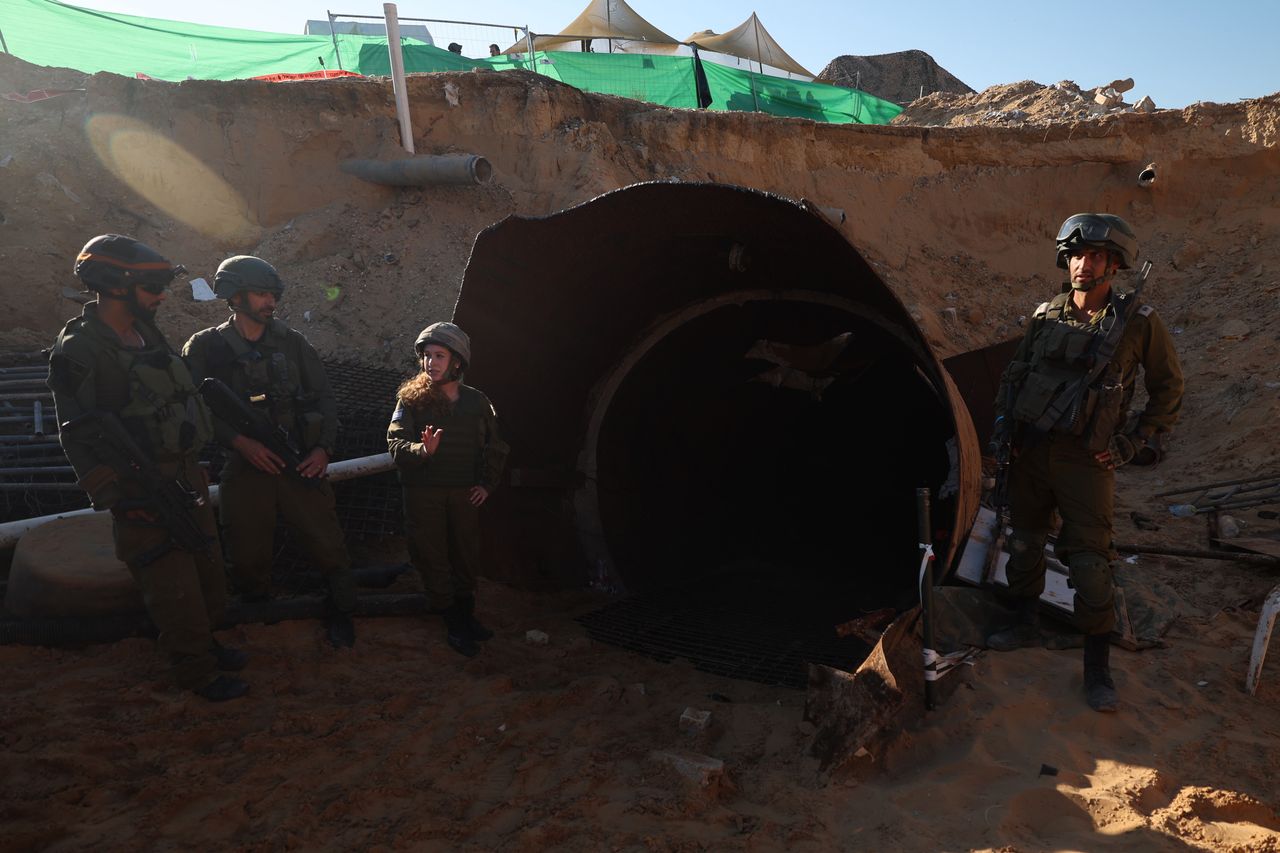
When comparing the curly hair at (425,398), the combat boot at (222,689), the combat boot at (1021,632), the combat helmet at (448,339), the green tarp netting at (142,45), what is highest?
the green tarp netting at (142,45)

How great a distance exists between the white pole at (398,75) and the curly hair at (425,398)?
19.0 feet

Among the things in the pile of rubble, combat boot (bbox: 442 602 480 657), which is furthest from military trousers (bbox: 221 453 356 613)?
the pile of rubble

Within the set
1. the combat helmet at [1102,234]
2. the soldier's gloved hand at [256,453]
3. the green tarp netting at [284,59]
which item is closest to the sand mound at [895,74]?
the green tarp netting at [284,59]

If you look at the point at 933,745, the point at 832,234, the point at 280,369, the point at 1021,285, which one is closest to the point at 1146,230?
the point at 1021,285

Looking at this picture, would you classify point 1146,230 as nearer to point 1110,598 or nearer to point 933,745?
point 1110,598

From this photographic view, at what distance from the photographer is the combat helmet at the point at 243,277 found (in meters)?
3.75

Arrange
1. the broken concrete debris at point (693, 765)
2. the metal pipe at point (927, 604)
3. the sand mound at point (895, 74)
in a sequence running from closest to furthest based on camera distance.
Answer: the broken concrete debris at point (693, 765) → the metal pipe at point (927, 604) → the sand mound at point (895, 74)

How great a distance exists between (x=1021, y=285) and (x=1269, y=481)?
18.0ft

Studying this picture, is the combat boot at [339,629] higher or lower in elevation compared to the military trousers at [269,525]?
lower

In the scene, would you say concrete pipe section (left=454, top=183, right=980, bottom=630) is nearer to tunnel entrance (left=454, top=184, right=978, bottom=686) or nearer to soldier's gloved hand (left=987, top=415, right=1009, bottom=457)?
tunnel entrance (left=454, top=184, right=978, bottom=686)

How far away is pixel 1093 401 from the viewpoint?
325cm

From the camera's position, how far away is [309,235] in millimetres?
8828

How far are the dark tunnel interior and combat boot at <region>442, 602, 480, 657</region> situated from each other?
1.50 meters

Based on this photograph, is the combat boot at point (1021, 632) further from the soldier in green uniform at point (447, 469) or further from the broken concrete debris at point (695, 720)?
the soldier in green uniform at point (447, 469)
